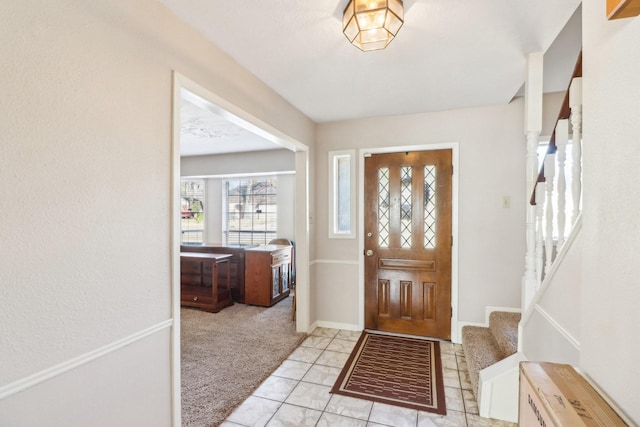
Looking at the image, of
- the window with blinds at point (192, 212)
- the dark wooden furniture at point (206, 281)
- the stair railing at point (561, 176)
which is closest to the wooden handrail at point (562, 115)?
the stair railing at point (561, 176)

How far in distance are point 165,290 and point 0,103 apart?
3.29 feet

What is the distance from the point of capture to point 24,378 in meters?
1.02

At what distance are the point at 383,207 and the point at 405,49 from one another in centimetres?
174

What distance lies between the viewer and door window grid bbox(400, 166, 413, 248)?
10.7 ft

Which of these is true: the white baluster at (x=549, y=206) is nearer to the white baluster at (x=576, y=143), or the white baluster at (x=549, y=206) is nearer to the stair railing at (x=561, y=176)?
the stair railing at (x=561, y=176)

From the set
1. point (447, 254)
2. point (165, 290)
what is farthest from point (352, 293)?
point (165, 290)

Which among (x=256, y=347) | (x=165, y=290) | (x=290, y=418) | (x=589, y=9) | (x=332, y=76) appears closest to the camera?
(x=589, y=9)

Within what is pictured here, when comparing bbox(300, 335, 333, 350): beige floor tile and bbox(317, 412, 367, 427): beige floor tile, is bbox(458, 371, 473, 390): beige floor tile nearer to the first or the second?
bbox(317, 412, 367, 427): beige floor tile

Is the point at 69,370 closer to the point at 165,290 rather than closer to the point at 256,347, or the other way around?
the point at 165,290

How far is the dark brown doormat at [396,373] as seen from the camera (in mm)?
2184

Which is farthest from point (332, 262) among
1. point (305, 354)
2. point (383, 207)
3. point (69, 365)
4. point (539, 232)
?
point (69, 365)

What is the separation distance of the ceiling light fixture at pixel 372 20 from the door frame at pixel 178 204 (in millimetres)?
939

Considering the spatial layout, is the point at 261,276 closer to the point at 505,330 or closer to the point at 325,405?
the point at 325,405

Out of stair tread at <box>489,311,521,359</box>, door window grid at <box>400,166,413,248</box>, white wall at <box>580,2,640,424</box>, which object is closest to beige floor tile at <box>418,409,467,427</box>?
stair tread at <box>489,311,521,359</box>
